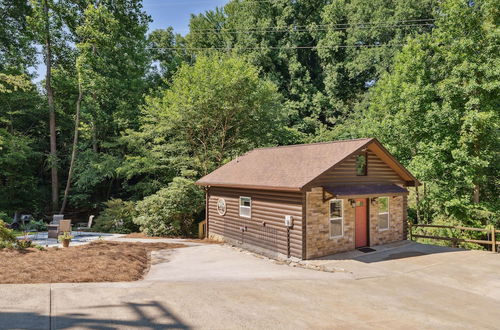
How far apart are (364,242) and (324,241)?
7.65 ft

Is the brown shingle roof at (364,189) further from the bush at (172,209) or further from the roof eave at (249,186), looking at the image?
the bush at (172,209)

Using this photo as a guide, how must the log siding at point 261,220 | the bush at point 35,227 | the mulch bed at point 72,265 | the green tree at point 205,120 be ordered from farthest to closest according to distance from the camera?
the green tree at point 205,120, the bush at point 35,227, the log siding at point 261,220, the mulch bed at point 72,265

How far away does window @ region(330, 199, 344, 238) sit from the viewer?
455 inches

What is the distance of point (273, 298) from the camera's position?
6.95 metres

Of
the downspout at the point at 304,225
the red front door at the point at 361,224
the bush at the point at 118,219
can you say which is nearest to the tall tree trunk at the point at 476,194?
the red front door at the point at 361,224

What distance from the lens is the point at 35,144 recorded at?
81.7 feet

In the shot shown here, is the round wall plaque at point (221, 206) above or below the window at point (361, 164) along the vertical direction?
below

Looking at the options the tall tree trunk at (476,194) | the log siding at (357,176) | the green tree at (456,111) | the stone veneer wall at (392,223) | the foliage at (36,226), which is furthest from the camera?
the foliage at (36,226)

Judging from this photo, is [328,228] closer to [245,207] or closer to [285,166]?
[285,166]

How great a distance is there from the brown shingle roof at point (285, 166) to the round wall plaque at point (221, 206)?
0.88 metres

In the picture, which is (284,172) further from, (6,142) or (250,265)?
(6,142)

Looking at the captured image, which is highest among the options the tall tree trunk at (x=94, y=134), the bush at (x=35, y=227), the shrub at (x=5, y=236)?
the tall tree trunk at (x=94, y=134)

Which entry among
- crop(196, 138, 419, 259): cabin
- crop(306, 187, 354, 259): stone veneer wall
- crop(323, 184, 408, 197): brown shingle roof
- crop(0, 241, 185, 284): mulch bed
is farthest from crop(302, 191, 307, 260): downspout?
crop(0, 241, 185, 284): mulch bed

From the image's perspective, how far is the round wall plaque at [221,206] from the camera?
14692 millimetres
